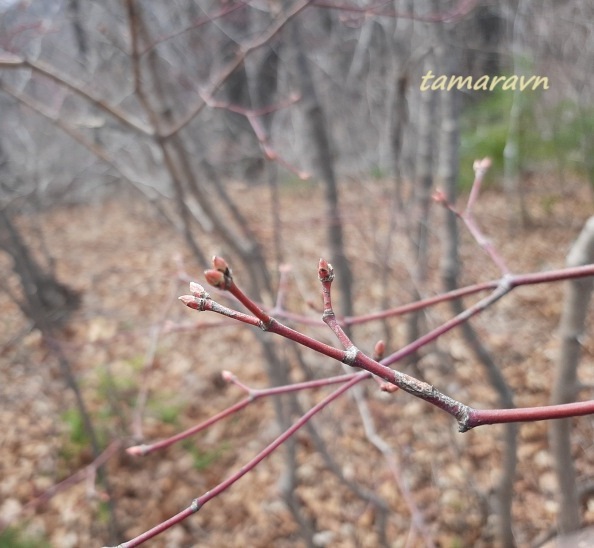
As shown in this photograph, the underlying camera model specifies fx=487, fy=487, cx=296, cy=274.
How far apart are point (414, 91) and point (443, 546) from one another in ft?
10.1

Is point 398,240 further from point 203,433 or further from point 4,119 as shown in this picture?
point 4,119

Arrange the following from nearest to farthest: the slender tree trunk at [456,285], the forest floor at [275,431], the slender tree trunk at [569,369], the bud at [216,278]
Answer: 1. the bud at [216,278]
2. the slender tree trunk at [569,369]
3. the slender tree trunk at [456,285]
4. the forest floor at [275,431]

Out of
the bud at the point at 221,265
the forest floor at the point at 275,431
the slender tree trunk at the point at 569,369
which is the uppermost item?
the bud at the point at 221,265

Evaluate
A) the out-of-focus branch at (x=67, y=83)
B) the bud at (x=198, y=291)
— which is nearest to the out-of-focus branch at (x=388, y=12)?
the out-of-focus branch at (x=67, y=83)

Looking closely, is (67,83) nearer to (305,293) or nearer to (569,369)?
(569,369)

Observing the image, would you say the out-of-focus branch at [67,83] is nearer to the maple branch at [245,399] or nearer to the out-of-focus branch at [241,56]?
the out-of-focus branch at [241,56]

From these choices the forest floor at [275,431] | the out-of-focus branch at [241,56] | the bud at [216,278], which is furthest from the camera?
the forest floor at [275,431]

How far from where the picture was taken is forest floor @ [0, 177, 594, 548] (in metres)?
2.49

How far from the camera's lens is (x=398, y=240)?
4.98 metres

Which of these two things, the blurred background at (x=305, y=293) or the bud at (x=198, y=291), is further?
the blurred background at (x=305, y=293)

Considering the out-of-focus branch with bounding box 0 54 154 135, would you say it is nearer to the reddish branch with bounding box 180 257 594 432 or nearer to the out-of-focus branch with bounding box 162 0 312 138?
the out-of-focus branch with bounding box 162 0 312 138

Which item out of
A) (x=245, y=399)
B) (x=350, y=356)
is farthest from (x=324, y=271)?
(x=245, y=399)

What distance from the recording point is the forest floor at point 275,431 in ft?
8.16

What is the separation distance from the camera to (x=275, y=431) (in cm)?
313
